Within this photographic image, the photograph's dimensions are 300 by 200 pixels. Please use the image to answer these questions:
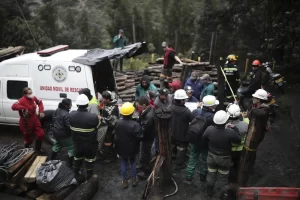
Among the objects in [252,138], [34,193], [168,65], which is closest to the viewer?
[252,138]

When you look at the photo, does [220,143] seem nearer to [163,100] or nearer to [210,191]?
[210,191]

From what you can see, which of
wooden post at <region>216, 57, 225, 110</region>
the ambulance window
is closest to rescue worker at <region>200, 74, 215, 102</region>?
wooden post at <region>216, 57, 225, 110</region>

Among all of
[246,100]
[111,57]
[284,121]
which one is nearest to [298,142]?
[284,121]

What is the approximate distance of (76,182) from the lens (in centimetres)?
561

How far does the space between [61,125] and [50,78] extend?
5.21 feet

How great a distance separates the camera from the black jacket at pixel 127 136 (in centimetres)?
538

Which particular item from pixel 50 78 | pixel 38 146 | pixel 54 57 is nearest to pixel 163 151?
pixel 38 146

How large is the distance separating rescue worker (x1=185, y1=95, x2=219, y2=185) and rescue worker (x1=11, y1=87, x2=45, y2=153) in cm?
362

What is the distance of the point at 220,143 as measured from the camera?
16.4ft

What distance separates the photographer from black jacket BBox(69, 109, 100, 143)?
5.44 meters

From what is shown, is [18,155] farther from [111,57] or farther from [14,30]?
[14,30]

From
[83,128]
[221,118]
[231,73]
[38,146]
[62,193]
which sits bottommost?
[62,193]

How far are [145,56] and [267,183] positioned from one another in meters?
16.8

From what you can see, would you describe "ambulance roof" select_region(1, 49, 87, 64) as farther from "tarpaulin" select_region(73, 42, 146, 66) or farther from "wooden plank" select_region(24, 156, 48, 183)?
"wooden plank" select_region(24, 156, 48, 183)
